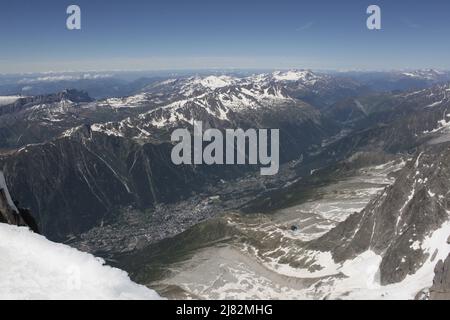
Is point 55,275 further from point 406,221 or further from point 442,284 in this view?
point 406,221

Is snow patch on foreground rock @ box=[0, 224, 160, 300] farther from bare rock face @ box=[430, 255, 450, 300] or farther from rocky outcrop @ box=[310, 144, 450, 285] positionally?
rocky outcrop @ box=[310, 144, 450, 285]

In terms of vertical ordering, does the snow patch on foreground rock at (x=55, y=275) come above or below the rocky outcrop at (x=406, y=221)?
above

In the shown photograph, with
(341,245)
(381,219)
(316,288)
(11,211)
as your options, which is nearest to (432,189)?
(381,219)

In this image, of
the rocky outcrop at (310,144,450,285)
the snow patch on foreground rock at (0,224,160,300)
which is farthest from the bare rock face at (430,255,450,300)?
the snow patch on foreground rock at (0,224,160,300)

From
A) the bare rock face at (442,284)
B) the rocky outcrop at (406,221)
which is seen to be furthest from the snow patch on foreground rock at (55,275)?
the rocky outcrop at (406,221)

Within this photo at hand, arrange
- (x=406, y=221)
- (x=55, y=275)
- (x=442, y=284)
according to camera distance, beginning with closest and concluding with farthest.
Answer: (x=55, y=275), (x=442, y=284), (x=406, y=221)

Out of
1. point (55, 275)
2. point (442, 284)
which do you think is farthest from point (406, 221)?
point (55, 275)

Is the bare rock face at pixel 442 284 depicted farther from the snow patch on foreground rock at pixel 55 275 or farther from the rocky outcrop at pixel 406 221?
the snow patch on foreground rock at pixel 55 275
